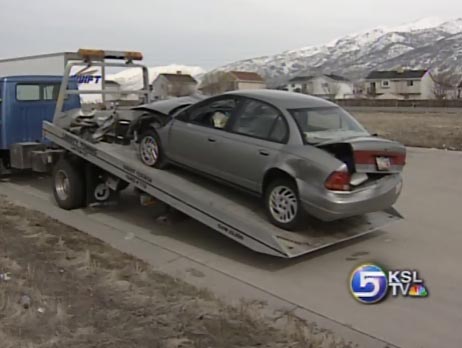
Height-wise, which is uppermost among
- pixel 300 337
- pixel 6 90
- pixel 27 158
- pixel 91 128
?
pixel 6 90

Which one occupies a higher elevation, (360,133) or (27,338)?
(360,133)

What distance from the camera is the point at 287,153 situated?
19.5 feet

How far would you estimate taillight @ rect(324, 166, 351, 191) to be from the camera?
5656mm

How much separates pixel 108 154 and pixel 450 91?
92445 mm

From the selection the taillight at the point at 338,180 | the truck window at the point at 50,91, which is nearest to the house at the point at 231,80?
the truck window at the point at 50,91

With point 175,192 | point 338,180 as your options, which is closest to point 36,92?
point 175,192

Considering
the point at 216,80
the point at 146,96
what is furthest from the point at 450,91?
the point at 146,96

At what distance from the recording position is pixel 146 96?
10.1m

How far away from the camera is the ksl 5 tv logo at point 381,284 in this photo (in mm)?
5180

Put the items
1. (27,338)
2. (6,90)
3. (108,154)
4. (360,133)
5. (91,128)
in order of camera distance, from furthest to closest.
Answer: (6,90) < (91,128) < (108,154) < (360,133) < (27,338)

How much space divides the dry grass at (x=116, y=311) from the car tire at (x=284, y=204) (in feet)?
4.52

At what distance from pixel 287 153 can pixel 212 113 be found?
1486mm

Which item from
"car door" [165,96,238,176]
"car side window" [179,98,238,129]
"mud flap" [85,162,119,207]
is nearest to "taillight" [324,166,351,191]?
"car door" [165,96,238,176]

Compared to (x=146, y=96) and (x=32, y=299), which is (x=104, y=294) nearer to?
(x=32, y=299)
